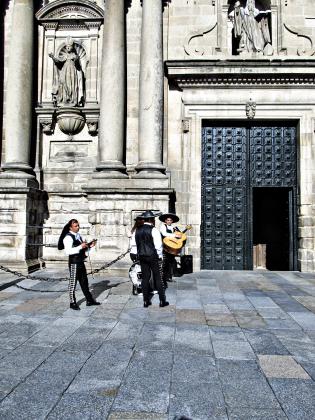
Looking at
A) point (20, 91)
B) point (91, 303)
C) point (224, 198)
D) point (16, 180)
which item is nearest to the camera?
point (91, 303)

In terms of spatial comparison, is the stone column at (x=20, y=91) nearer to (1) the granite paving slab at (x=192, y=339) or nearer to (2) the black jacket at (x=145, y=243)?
(2) the black jacket at (x=145, y=243)

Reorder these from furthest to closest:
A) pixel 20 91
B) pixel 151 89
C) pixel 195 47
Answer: pixel 195 47
pixel 20 91
pixel 151 89

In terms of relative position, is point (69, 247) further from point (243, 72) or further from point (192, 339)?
point (243, 72)

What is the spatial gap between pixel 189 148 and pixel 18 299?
7492 mm

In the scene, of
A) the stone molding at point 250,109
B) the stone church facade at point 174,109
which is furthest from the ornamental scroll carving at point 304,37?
the stone molding at point 250,109

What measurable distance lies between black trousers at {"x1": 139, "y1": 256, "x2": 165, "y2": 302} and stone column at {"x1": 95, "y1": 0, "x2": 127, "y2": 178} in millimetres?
4945

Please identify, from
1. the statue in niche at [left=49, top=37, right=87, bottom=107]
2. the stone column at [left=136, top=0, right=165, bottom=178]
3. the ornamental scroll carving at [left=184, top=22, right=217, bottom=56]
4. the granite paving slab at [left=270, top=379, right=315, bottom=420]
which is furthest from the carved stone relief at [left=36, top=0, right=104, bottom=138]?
the granite paving slab at [left=270, top=379, right=315, bottom=420]

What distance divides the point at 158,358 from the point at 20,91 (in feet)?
34.2

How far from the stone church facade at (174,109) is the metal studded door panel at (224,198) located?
0.11ft

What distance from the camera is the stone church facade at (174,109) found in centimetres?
1207

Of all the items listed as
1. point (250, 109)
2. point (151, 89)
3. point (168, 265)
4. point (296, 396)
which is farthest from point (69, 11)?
point (296, 396)

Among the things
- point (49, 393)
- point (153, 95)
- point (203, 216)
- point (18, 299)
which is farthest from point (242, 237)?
point (49, 393)

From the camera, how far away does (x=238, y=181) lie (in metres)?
13.0

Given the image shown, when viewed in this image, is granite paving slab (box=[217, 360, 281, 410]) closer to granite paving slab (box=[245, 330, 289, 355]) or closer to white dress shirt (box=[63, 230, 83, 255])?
Result: granite paving slab (box=[245, 330, 289, 355])
